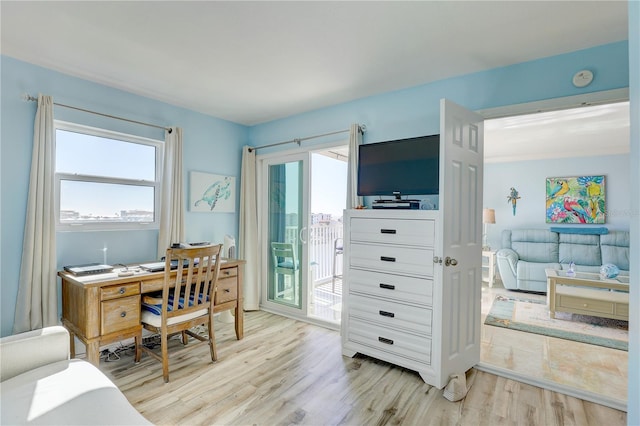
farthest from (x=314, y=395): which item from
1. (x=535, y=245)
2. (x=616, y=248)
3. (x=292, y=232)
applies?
(x=616, y=248)

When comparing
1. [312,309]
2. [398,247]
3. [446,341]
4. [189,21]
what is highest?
[189,21]

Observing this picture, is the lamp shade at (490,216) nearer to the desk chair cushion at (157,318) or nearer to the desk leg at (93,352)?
the desk chair cushion at (157,318)

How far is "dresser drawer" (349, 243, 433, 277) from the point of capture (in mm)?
2324

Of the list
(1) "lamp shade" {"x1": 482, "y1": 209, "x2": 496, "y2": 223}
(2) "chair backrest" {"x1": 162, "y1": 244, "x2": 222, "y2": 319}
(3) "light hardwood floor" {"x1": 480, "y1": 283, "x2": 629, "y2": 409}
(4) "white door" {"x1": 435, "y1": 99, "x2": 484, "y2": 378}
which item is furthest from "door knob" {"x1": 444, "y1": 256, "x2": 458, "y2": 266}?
(1) "lamp shade" {"x1": 482, "y1": 209, "x2": 496, "y2": 223}

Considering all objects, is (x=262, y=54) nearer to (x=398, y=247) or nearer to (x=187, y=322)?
(x=398, y=247)

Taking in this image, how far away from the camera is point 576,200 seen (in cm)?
514

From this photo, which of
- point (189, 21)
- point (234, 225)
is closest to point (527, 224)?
point (234, 225)

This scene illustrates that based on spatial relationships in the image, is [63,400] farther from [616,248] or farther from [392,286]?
[616,248]

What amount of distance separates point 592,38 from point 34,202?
13.8ft

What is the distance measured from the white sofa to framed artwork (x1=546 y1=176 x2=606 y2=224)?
632 centimetres

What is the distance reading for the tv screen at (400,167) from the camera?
2.54m

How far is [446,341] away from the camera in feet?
7.38

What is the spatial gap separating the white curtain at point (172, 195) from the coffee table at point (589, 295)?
442cm

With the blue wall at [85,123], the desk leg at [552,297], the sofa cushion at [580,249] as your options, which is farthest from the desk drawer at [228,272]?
the sofa cushion at [580,249]
